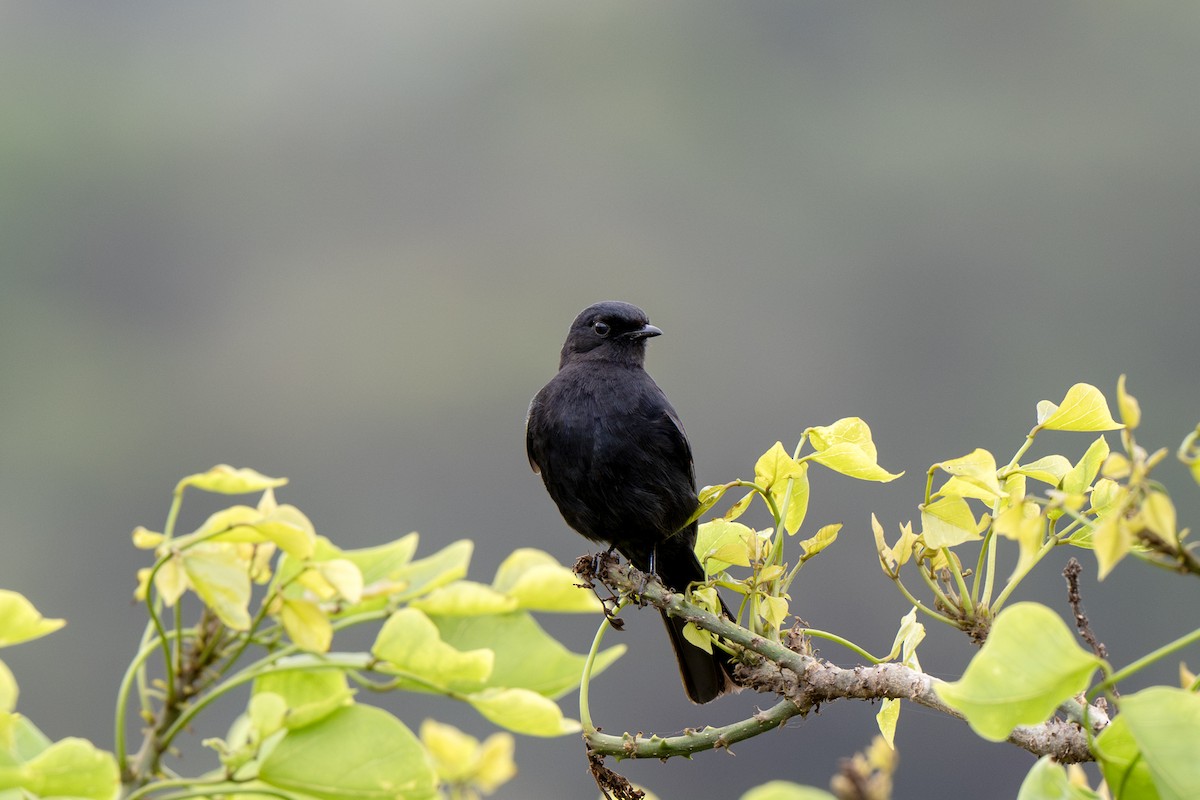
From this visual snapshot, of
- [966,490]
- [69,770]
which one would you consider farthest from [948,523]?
[69,770]

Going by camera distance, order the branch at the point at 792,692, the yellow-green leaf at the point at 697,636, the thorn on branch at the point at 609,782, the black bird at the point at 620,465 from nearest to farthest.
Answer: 1. the branch at the point at 792,692
2. the thorn on branch at the point at 609,782
3. the yellow-green leaf at the point at 697,636
4. the black bird at the point at 620,465

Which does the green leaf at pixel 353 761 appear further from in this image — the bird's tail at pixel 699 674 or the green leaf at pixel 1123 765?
the bird's tail at pixel 699 674

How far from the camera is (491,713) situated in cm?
144

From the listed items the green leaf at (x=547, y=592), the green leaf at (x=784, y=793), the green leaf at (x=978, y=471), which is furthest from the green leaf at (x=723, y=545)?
the green leaf at (x=784, y=793)

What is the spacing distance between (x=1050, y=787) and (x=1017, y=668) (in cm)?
14

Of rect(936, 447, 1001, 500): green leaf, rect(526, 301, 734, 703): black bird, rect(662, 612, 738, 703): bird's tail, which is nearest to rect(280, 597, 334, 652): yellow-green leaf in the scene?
rect(936, 447, 1001, 500): green leaf

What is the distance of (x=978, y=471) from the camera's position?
186cm

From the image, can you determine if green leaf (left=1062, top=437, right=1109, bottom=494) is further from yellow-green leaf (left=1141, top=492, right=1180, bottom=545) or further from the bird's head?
the bird's head

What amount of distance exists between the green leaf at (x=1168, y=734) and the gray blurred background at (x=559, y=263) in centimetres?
3074

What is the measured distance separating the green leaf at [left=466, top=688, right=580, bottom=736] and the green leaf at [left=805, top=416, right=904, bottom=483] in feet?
2.07

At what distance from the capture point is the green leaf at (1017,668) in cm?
118

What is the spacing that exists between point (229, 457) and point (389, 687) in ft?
185

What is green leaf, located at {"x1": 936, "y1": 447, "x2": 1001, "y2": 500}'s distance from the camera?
1828 mm

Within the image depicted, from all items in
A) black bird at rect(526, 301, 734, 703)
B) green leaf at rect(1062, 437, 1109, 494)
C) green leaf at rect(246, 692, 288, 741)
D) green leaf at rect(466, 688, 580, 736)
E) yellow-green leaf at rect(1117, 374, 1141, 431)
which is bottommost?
green leaf at rect(466, 688, 580, 736)
